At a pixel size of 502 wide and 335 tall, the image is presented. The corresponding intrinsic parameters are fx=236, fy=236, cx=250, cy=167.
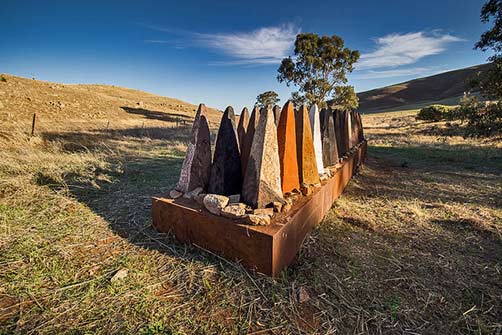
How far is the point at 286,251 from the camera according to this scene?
202 cm

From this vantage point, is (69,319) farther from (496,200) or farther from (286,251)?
(496,200)

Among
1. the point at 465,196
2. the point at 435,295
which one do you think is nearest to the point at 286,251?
the point at 435,295

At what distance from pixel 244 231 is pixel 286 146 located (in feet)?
3.51

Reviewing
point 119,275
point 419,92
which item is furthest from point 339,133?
point 419,92

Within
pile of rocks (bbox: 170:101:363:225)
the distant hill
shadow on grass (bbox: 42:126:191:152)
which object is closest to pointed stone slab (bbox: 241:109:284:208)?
pile of rocks (bbox: 170:101:363:225)

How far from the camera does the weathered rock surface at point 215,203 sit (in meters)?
2.16

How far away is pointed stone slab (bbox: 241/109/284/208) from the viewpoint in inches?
89.4

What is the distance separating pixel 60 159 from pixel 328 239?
18.7ft

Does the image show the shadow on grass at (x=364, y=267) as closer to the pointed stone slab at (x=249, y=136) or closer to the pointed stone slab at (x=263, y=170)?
the pointed stone slab at (x=263, y=170)

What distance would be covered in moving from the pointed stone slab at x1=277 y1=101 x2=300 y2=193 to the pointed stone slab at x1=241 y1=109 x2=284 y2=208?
0.60 feet

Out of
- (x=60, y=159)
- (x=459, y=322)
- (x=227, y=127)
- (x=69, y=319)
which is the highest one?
(x=227, y=127)

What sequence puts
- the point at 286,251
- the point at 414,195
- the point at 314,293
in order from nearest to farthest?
the point at 314,293 < the point at 286,251 < the point at 414,195

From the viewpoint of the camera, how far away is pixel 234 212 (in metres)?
2.09

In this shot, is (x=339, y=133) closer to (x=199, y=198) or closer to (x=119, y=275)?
(x=199, y=198)
